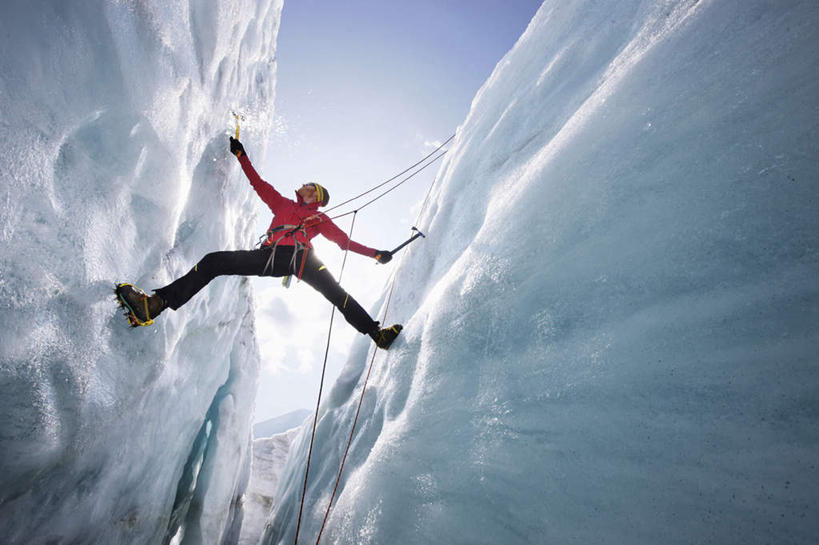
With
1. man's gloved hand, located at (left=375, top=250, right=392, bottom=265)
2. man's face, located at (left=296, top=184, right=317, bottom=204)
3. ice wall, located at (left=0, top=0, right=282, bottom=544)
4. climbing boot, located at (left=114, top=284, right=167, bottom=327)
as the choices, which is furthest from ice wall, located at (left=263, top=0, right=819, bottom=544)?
ice wall, located at (left=0, top=0, right=282, bottom=544)

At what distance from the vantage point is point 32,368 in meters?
1.95

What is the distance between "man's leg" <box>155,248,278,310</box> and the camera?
2361 millimetres

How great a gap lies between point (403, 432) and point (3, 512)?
2.82m

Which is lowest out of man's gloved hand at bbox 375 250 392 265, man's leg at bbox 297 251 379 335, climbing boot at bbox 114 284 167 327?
climbing boot at bbox 114 284 167 327

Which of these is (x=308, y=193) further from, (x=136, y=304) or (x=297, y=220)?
(x=136, y=304)

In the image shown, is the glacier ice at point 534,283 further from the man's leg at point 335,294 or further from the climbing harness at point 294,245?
the climbing harness at point 294,245

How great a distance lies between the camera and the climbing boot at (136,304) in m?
2.08

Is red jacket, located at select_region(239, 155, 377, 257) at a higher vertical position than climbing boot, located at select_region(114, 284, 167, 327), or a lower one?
higher

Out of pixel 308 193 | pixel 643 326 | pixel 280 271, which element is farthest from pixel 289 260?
pixel 643 326

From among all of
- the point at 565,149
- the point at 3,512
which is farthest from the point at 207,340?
the point at 565,149

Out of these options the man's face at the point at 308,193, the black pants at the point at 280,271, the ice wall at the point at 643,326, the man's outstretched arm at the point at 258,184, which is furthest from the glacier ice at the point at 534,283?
the man's face at the point at 308,193

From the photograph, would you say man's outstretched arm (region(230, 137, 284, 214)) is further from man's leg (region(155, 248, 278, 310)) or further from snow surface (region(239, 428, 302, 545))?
snow surface (region(239, 428, 302, 545))

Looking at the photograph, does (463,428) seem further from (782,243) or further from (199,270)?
(199,270)

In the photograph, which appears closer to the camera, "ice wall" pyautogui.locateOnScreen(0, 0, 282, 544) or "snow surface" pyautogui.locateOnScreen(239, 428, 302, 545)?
"ice wall" pyautogui.locateOnScreen(0, 0, 282, 544)
